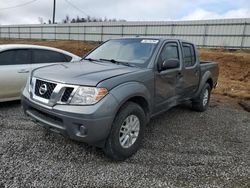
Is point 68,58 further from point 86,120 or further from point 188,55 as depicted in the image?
point 86,120

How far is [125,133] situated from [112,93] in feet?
2.39

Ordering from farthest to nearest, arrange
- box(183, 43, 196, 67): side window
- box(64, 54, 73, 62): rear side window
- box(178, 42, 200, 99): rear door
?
1. box(64, 54, 73, 62): rear side window
2. box(183, 43, 196, 67): side window
3. box(178, 42, 200, 99): rear door

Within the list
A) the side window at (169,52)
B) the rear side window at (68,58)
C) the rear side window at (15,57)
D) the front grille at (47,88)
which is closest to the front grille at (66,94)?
the front grille at (47,88)

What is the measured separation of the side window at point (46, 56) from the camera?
591cm

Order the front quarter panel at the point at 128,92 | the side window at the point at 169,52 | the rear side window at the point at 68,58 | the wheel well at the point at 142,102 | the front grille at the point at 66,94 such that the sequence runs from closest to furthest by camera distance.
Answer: the front grille at the point at 66,94
the front quarter panel at the point at 128,92
the wheel well at the point at 142,102
the side window at the point at 169,52
the rear side window at the point at 68,58

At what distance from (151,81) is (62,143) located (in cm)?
174

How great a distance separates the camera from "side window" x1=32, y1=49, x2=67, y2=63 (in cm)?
591

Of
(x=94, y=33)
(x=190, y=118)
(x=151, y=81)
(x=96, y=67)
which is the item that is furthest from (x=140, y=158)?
(x=94, y=33)

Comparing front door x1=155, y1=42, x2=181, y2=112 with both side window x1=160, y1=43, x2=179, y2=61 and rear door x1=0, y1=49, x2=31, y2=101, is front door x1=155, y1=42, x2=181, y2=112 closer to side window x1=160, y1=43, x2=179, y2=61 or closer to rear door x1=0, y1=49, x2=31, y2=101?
side window x1=160, y1=43, x2=179, y2=61

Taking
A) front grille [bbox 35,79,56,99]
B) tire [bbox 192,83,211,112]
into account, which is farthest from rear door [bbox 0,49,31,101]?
tire [bbox 192,83,211,112]

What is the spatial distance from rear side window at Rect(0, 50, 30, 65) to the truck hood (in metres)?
2.10

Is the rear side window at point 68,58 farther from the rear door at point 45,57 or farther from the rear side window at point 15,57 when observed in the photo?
the rear side window at point 15,57

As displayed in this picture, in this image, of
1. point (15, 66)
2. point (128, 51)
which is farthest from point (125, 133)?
point (15, 66)

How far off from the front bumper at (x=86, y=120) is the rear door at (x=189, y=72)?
88.2 inches
